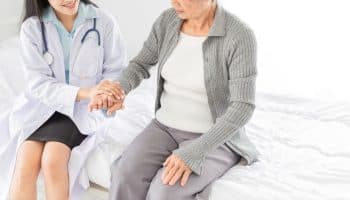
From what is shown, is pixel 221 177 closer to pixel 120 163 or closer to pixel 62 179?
pixel 120 163

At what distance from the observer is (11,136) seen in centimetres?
161

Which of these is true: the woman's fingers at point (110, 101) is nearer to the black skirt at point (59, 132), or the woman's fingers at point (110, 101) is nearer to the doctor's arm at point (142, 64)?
the doctor's arm at point (142, 64)

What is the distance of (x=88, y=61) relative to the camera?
5.39ft

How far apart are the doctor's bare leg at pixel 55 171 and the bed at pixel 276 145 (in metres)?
0.09

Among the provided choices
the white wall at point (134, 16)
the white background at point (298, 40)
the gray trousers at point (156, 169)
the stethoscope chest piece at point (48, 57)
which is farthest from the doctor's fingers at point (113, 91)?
the white wall at point (134, 16)

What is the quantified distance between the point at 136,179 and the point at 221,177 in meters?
0.23

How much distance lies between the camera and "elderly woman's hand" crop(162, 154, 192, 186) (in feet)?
4.22

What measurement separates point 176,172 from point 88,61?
55 cm

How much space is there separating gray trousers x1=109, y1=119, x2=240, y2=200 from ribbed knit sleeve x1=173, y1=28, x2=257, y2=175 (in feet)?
0.18

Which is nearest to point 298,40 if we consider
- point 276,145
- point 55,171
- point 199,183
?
point 276,145

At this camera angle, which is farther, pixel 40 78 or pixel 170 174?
pixel 40 78

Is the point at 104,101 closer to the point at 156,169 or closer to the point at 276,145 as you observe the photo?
the point at 156,169

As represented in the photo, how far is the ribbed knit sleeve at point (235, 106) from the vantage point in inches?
51.6

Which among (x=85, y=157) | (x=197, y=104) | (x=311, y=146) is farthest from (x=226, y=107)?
(x=85, y=157)
